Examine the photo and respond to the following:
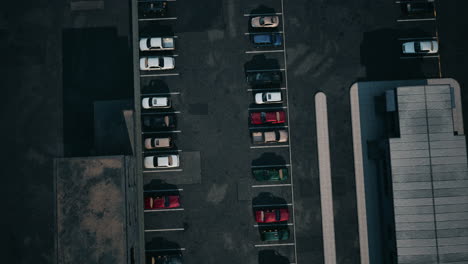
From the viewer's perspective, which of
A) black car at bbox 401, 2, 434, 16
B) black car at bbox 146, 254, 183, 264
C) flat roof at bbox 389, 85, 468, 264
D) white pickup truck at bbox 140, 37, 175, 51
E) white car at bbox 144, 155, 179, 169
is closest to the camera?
flat roof at bbox 389, 85, 468, 264

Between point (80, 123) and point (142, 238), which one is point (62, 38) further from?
point (142, 238)

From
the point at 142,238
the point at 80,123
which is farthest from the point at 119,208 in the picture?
the point at 80,123

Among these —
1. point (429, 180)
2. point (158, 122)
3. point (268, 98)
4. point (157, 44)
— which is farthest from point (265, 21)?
point (429, 180)

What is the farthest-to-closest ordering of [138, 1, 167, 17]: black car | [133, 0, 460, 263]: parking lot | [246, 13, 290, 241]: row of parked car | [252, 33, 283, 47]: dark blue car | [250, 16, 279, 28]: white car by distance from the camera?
1. [138, 1, 167, 17]: black car
2. [252, 33, 283, 47]: dark blue car
3. [250, 16, 279, 28]: white car
4. [133, 0, 460, 263]: parking lot
5. [246, 13, 290, 241]: row of parked car

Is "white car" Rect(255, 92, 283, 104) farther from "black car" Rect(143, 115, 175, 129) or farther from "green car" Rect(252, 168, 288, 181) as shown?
"black car" Rect(143, 115, 175, 129)

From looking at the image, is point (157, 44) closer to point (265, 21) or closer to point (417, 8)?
point (265, 21)

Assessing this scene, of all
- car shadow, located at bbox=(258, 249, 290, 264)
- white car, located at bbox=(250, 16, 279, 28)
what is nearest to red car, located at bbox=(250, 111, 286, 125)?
white car, located at bbox=(250, 16, 279, 28)
